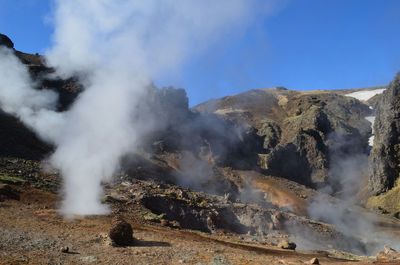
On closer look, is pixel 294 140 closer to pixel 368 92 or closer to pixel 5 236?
pixel 5 236

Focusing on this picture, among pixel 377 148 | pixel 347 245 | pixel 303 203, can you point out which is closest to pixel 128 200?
pixel 347 245

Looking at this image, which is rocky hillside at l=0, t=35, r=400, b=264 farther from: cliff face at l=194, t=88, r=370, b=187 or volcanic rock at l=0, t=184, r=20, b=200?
cliff face at l=194, t=88, r=370, b=187

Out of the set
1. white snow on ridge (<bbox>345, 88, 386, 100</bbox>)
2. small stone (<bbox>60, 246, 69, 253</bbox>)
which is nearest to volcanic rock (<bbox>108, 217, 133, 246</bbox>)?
small stone (<bbox>60, 246, 69, 253</bbox>)

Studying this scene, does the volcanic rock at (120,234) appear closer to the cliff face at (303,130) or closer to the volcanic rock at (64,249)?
the volcanic rock at (64,249)

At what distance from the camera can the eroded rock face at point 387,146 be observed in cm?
4609

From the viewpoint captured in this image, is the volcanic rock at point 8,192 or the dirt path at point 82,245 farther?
the volcanic rock at point 8,192

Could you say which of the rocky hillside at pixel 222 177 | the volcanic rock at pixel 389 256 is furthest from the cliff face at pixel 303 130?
the volcanic rock at pixel 389 256

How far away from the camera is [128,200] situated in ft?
66.9

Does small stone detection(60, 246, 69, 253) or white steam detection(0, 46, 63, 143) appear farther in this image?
white steam detection(0, 46, 63, 143)

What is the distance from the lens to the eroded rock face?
1815 inches

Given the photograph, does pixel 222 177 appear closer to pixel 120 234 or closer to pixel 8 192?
pixel 8 192

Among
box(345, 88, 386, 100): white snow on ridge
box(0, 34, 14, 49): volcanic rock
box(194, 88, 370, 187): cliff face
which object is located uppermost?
box(345, 88, 386, 100): white snow on ridge

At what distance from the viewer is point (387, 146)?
48.5m

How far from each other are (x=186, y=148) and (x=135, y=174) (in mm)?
15430
